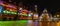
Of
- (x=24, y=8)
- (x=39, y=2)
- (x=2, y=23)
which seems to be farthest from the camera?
(x=39, y=2)

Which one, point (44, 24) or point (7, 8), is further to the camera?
point (44, 24)

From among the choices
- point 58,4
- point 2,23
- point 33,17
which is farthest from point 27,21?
point 58,4

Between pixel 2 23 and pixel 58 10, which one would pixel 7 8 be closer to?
pixel 2 23

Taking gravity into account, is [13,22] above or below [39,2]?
below

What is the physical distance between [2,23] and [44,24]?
46 centimetres

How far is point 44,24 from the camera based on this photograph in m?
1.30

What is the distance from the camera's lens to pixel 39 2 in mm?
1320

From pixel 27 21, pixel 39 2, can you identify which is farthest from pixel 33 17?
pixel 39 2

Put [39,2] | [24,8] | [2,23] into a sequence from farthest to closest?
[39,2], [24,8], [2,23]

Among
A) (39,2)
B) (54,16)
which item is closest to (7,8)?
(39,2)

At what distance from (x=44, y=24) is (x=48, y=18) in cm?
8

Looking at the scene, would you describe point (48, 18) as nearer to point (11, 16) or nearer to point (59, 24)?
point (59, 24)

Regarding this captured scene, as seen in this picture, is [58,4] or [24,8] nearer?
[24,8]

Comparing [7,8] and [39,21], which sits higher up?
[7,8]
